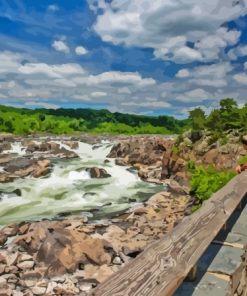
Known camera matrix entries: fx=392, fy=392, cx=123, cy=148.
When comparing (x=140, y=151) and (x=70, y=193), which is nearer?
(x=70, y=193)

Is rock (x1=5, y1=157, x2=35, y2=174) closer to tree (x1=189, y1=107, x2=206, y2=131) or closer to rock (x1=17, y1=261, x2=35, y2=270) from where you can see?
tree (x1=189, y1=107, x2=206, y2=131)

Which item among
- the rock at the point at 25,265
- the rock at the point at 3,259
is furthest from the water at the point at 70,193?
the rock at the point at 25,265

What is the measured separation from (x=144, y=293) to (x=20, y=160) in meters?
32.1

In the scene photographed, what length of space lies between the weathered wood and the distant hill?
3135 centimetres

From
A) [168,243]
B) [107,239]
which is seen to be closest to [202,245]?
[168,243]

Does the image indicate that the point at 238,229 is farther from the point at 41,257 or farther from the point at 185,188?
the point at 185,188

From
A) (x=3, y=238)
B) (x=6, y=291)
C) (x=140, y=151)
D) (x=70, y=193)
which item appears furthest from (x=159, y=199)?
(x=140, y=151)

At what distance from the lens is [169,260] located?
2324 millimetres

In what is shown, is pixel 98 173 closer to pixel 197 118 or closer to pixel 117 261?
pixel 197 118

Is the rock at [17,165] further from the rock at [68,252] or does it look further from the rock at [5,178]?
the rock at [68,252]

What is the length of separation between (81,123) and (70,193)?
83.4 meters

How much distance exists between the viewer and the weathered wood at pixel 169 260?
1878 millimetres

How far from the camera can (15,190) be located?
23500 millimetres

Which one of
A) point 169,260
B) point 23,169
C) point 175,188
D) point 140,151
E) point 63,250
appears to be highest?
point 169,260
